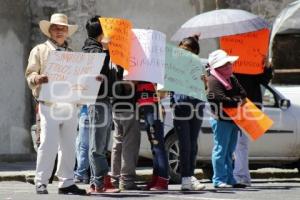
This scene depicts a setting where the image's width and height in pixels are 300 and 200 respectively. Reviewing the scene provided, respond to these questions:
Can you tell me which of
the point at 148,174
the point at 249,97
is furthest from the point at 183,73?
the point at 148,174

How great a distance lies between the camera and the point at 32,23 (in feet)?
72.3

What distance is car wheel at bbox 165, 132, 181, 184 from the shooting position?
14.4 m

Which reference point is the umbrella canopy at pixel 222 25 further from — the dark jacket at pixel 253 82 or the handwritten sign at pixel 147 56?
the handwritten sign at pixel 147 56

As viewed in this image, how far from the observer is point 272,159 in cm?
1524

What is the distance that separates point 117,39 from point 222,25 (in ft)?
7.71

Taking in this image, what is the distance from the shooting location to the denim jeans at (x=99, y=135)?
1148cm

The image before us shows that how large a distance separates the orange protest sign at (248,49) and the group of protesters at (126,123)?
0.42ft

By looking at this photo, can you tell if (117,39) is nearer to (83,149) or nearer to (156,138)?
(156,138)

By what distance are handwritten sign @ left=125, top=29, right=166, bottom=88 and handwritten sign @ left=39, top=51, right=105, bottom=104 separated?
64cm

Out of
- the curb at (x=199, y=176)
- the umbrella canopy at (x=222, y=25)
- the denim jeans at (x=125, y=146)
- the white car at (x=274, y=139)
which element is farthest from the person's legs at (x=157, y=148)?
the curb at (x=199, y=176)

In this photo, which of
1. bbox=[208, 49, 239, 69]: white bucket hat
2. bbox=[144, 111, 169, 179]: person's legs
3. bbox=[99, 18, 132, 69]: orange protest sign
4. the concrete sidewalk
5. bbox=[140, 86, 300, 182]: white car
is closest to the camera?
bbox=[99, 18, 132, 69]: orange protest sign

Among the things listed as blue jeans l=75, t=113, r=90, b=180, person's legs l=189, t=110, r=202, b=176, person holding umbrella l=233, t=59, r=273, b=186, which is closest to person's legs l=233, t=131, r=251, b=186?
person holding umbrella l=233, t=59, r=273, b=186

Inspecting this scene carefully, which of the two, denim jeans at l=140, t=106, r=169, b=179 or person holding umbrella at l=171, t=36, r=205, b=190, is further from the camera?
person holding umbrella at l=171, t=36, r=205, b=190

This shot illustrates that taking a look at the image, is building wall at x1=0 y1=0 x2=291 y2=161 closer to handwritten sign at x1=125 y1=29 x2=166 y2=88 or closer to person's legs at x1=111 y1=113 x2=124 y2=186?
person's legs at x1=111 y1=113 x2=124 y2=186
